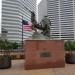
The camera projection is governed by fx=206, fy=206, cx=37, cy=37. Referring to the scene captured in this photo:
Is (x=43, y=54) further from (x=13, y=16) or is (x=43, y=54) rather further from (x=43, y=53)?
(x=13, y=16)

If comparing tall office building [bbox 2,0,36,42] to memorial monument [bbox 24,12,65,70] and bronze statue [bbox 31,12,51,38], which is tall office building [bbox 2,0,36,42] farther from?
memorial monument [bbox 24,12,65,70]

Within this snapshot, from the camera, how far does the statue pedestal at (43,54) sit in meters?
12.4

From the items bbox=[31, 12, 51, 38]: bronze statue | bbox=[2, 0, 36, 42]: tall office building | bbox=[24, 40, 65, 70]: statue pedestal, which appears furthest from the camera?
bbox=[2, 0, 36, 42]: tall office building

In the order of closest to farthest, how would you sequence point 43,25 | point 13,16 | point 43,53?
point 43,53, point 43,25, point 13,16

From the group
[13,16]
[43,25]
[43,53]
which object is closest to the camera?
[43,53]

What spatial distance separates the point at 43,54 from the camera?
12.6 meters

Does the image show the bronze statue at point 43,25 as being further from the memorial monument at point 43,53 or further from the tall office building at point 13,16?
the tall office building at point 13,16

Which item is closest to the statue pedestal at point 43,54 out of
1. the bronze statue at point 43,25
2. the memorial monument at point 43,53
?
the memorial monument at point 43,53

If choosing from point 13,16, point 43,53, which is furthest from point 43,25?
point 13,16

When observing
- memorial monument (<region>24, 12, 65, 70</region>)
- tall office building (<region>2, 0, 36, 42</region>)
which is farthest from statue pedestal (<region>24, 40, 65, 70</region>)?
tall office building (<region>2, 0, 36, 42</region>)

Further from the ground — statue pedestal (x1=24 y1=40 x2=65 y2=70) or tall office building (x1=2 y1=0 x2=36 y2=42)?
tall office building (x1=2 y1=0 x2=36 y2=42)

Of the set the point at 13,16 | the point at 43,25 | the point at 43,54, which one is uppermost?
Answer: the point at 13,16

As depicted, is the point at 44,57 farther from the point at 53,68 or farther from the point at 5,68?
the point at 5,68

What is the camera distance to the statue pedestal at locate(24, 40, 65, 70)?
12.4m
